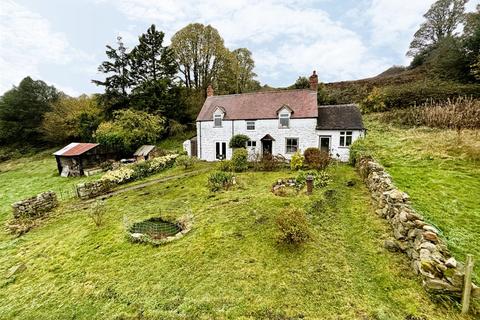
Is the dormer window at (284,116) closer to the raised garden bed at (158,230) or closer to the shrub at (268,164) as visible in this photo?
the shrub at (268,164)

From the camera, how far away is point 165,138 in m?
33.1

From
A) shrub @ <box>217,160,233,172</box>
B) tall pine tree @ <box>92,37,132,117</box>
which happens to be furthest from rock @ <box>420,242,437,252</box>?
tall pine tree @ <box>92,37,132,117</box>

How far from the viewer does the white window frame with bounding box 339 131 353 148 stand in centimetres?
1936

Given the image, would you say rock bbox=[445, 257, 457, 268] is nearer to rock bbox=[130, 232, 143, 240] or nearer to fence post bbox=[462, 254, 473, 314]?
fence post bbox=[462, 254, 473, 314]

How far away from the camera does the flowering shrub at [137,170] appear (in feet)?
56.6

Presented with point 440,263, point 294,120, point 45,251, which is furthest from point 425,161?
point 45,251

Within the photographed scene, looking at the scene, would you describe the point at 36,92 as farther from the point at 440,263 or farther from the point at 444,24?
the point at 444,24

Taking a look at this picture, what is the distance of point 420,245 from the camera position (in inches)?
224

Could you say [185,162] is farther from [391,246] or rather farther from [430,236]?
[430,236]

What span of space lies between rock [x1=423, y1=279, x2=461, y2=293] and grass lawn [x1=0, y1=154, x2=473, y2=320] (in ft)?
0.85

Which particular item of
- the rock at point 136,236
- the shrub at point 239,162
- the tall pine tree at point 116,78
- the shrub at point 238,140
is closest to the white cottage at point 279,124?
the shrub at point 238,140

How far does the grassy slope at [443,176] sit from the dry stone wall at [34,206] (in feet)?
60.6

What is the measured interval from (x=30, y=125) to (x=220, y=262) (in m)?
47.6

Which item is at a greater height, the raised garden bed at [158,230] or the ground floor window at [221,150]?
the ground floor window at [221,150]
